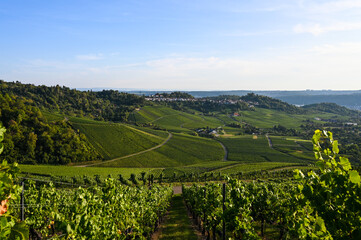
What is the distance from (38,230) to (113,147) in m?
89.3

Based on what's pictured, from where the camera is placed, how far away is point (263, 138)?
13938cm

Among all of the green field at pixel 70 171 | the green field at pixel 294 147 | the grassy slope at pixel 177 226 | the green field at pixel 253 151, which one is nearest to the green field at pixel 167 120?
the green field at pixel 253 151

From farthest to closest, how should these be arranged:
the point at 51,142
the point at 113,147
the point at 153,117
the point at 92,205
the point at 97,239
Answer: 1. the point at 153,117
2. the point at 113,147
3. the point at 51,142
4. the point at 92,205
5. the point at 97,239

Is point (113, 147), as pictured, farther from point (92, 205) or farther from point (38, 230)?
point (92, 205)

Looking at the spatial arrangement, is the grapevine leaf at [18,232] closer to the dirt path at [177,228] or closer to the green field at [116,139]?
the dirt path at [177,228]

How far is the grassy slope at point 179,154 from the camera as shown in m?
94.8

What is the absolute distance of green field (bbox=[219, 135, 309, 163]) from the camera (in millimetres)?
105369

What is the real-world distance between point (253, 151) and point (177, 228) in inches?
3891

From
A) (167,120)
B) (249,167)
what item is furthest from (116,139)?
(167,120)

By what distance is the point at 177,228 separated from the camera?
83.4ft

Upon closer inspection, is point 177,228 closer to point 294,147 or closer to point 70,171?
point 70,171

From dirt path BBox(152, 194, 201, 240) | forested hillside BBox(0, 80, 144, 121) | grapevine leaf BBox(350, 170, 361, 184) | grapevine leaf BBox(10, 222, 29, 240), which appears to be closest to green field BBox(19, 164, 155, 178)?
dirt path BBox(152, 194, 201, 240)

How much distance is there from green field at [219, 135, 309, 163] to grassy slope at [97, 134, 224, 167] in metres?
7.45

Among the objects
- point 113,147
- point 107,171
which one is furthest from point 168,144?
point 107,171
